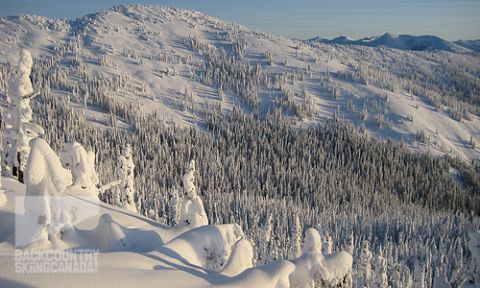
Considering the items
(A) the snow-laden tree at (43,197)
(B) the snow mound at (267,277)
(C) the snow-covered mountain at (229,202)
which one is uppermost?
(A) the snow-laden tree at (43,197)

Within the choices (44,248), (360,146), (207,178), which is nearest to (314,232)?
(44,248)

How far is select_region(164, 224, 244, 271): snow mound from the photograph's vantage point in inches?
621

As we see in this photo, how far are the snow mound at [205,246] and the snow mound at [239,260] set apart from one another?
58.7 inches

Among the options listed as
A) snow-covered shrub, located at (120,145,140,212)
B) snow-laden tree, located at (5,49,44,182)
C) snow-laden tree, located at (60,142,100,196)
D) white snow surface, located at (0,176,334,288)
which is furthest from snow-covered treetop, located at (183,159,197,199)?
snow-laden tree, located at (5,49,44,182)

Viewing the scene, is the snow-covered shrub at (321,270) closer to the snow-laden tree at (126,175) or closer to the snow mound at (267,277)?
the snow mound at (267,277)

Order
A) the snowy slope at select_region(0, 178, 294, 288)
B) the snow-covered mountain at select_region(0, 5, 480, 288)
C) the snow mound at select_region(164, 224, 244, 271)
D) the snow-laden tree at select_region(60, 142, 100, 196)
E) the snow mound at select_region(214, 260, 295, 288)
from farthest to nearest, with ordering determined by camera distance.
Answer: the snow-laden tree at select_region(60, 142, 100, 196), the snow mound at select_region(164, 224, 244, 271), the snow-covered mountain at select_region(0, 5, 480, 288), the snow mound at select_region(214, 260, 295, 288), the snowy slope at select_region(0, 178, 294, 288)

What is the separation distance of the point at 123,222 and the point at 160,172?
113m

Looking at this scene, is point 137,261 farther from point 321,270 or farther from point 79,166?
point 79,166

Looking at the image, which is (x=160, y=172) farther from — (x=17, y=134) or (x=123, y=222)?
(x=123, y=222)

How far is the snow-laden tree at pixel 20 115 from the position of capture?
2767cm

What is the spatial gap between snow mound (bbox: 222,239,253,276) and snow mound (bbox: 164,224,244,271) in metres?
1.49

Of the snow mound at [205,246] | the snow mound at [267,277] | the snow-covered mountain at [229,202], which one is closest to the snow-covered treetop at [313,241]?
the snow-covered mountain at [229,202]

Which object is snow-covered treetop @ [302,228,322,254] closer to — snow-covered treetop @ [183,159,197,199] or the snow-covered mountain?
the snow-covered mountain

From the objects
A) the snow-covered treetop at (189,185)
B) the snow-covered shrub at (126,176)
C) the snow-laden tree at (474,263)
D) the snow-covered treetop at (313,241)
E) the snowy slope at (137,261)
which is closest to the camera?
the snowy slope at (137,261)
